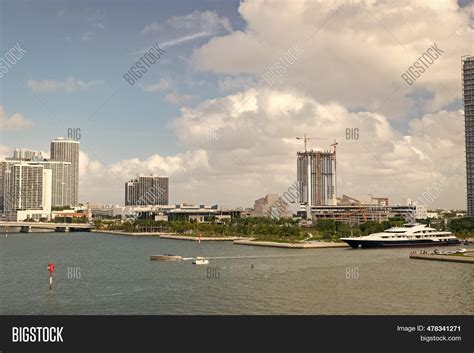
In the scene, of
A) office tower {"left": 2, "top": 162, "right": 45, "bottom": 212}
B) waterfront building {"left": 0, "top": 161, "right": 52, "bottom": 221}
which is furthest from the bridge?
office tower {"left": 2, "top": 162, "right": 45, "bottom": 212}

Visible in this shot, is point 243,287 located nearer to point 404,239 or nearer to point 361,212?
point 404,239

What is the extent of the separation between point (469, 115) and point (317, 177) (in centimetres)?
7430

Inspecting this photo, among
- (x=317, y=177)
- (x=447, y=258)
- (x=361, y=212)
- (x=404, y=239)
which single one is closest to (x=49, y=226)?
(x=361, y=212)

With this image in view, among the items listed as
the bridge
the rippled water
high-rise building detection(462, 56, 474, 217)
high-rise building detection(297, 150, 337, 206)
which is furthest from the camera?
high-rise building detection(297, 150, 337, 206)

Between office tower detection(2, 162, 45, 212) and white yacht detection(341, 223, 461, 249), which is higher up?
office tower detection(2, 162, 45, 212)

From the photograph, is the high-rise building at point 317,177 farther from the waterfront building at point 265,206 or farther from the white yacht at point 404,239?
the white yacht at point 404,239

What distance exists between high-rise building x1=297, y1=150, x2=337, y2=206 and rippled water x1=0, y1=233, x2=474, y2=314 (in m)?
136

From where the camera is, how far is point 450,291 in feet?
→ 91.4

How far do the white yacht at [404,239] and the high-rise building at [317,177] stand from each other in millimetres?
112658

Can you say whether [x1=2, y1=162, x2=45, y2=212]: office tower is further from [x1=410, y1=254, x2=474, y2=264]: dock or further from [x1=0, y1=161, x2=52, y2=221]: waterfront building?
[x1=410, y1=254, x2=474, y2=264]: dock

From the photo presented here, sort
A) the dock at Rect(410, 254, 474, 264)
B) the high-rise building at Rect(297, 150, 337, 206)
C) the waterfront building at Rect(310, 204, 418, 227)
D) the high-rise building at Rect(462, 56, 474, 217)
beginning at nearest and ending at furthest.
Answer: the dock at Rect(410, 254, 474, 264), the high-rise building at Rect(462, 56, 474, 217), the waterfront building at Rect(310, 204, 418, 227), the high-rise building at Rect(297, 150, 337, 206)

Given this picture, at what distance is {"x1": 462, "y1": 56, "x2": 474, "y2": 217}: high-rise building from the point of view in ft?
360

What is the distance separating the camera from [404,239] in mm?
61000
